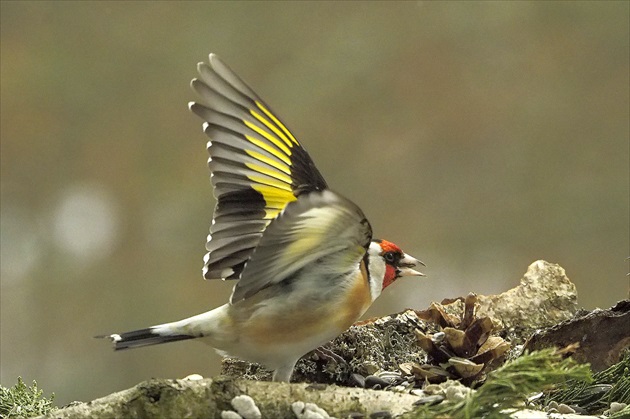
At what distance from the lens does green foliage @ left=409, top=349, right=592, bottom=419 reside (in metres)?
0.87

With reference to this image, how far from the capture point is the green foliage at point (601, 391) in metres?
1.15

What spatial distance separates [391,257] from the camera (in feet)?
4.12

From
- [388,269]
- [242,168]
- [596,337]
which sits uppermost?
[242,168]

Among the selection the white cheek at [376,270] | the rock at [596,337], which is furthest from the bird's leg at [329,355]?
the rock at [596,337]

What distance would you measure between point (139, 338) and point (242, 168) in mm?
249

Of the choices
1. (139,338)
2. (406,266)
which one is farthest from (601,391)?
(139,338)

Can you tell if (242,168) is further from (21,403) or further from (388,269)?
Result: (21,403)

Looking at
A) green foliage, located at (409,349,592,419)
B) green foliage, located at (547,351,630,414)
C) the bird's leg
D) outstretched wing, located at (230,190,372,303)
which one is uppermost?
outstretched wing, located at (230,190,372,303)

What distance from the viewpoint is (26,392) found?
1.29 metres

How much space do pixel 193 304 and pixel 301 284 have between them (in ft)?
4.59

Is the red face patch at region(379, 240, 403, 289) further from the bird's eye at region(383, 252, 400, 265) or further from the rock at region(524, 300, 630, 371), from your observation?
the rock at region(524, 300, 630, 371)

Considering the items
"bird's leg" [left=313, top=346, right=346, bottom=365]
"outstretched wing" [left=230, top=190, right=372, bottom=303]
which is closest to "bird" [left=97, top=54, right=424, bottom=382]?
"outstretched wing" [left=230, top=190, right=372, bottom=303]

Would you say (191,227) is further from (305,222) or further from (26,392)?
(305,222)

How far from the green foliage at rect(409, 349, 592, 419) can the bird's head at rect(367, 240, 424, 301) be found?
31cm
